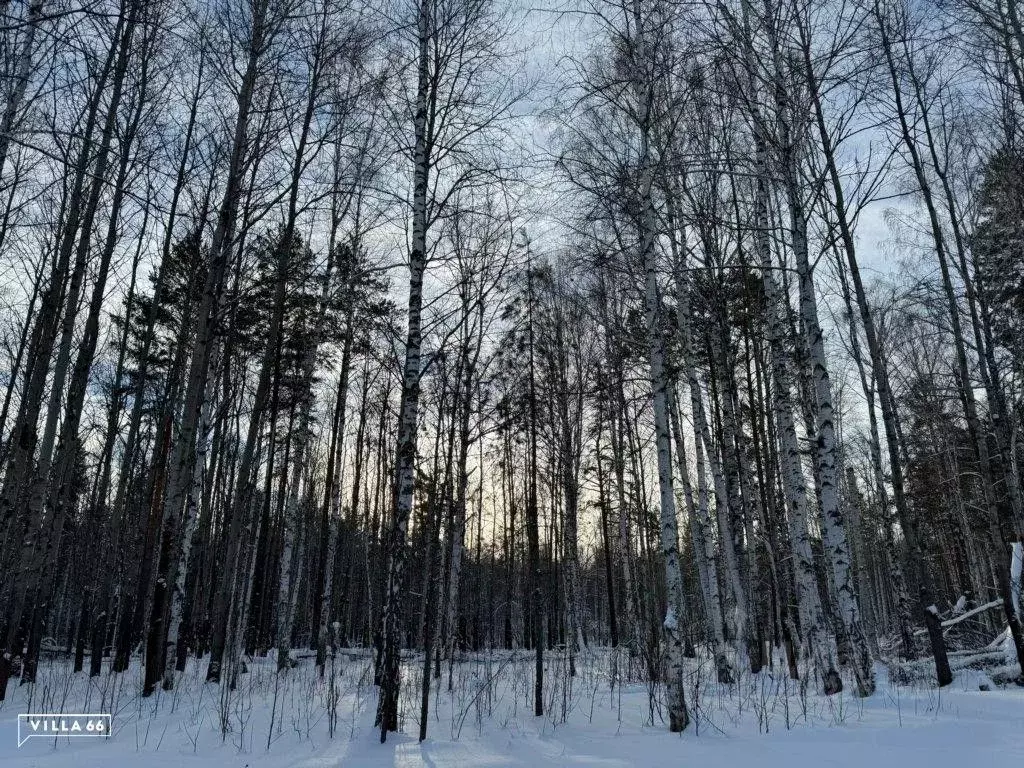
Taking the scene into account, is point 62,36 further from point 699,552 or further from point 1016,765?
point 699,552

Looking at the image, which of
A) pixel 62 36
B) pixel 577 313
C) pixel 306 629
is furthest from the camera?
pixel 306 629

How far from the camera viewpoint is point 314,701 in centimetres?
800

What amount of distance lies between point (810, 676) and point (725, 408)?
507cm

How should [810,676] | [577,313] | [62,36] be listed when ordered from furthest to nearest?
[577,313] → [810,676] → [62,36]

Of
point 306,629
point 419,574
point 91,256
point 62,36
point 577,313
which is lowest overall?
point 306,629

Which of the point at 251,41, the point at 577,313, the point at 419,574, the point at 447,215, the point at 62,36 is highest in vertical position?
the point at 251,41

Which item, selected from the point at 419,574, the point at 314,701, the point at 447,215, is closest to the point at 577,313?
the point at 447,215

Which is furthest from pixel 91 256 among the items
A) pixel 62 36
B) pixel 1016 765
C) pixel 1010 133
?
pixel 1010 133

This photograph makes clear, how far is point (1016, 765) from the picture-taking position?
3.84m

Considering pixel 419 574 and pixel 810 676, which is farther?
pixel 419 574

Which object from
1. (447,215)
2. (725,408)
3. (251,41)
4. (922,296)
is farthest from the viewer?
(922,296)

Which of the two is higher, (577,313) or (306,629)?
(577,313)

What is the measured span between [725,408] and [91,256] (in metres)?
12.1

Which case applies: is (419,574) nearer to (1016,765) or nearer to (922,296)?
(922,296)
